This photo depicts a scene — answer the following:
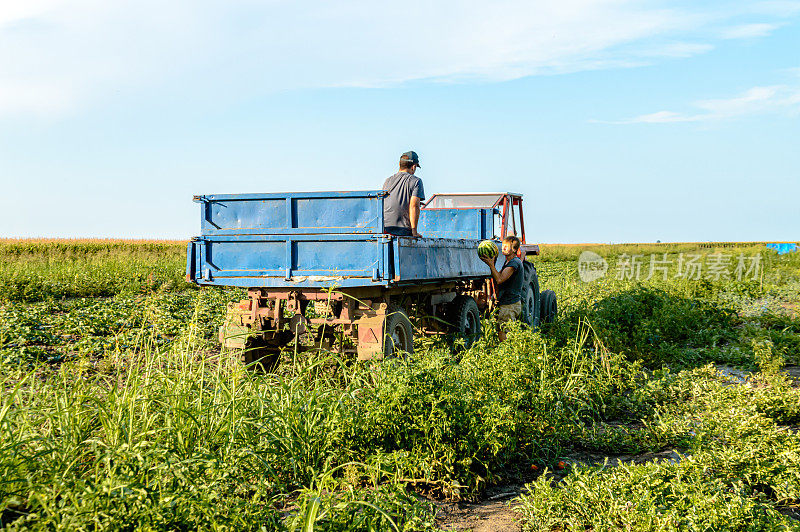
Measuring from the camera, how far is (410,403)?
422 cm

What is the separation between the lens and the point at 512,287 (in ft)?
30.5

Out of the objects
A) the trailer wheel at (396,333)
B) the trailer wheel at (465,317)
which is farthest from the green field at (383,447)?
the trailer wheel at (465,317)

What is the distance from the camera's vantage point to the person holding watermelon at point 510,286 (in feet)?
30.1

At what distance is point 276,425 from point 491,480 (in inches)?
60.0

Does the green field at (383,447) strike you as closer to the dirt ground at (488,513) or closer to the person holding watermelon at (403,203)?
the dirt ground at (488,513)

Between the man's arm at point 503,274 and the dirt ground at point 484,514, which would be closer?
the dirt ground at point 484,514

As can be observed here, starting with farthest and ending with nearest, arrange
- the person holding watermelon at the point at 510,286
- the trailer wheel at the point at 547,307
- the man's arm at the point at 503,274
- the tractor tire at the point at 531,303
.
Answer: the trailer wheel at the point at 547,307
the tractor tire at the point at 531,303
the person holding watermelon at the point at 510,286
the man's arm at the point at 503,274

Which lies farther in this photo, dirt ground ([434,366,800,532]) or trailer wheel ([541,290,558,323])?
trailer wheel ([541,290,558,323])

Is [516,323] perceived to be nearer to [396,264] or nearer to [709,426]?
[396,264]

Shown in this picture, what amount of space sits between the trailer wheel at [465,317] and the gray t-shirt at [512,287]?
1.89 feet

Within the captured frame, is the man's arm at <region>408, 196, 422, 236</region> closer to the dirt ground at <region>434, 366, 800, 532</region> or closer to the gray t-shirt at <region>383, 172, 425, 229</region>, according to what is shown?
the gray t-shirt at <region>383, 172, 425, 229</region>

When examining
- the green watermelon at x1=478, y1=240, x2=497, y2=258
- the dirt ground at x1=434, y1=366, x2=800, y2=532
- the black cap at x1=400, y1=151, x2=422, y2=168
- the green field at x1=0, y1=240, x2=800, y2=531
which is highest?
the black cap at x1=400, y1=151, x2=422, y2=168

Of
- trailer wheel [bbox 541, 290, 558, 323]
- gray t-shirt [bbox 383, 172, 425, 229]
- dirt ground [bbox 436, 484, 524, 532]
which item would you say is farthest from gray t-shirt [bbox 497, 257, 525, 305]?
dirt ground [bbox 436, 484, 524, 532]

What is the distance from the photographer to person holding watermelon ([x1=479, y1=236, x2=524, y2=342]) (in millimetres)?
9172
